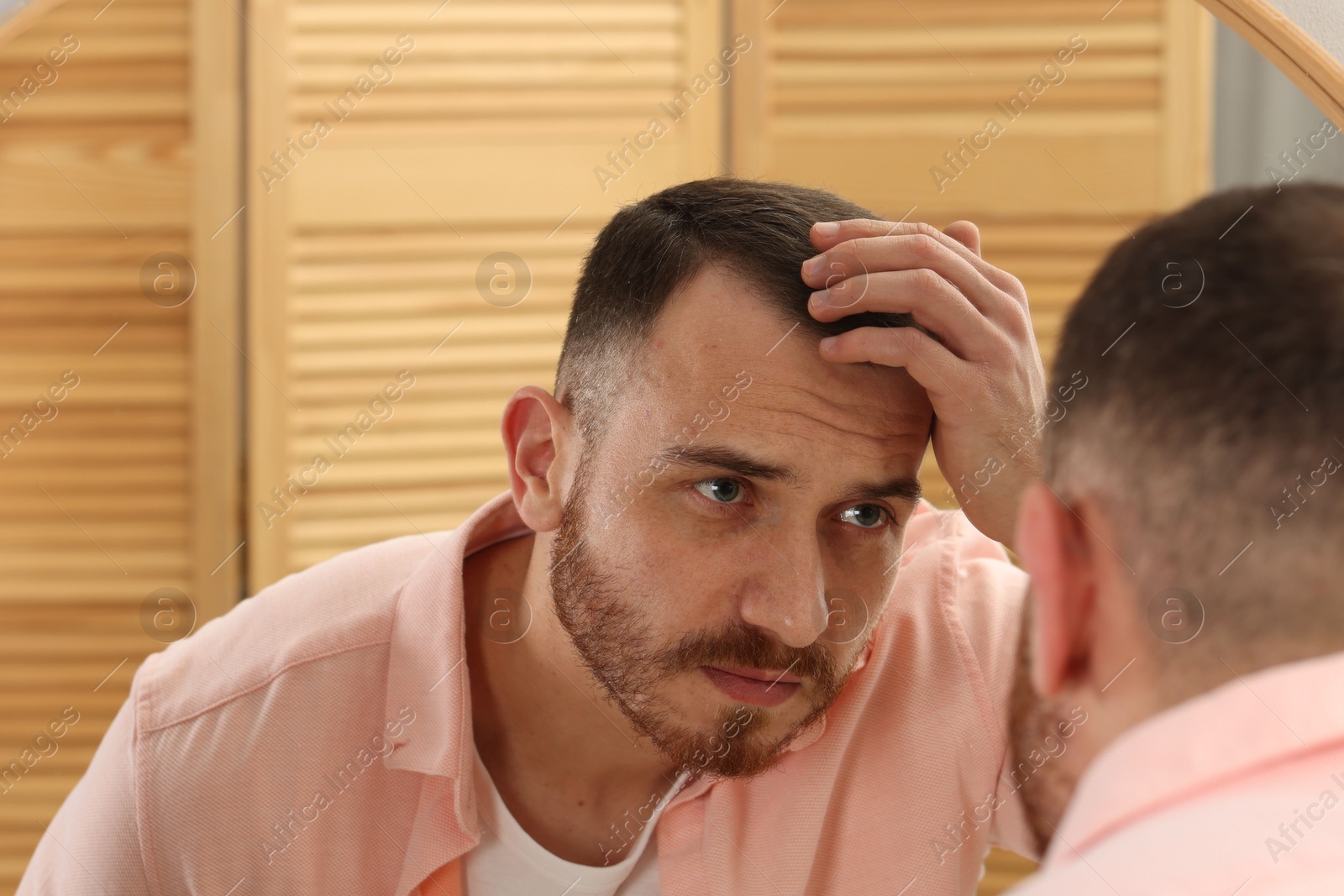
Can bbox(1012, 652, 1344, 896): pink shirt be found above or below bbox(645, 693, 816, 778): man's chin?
above

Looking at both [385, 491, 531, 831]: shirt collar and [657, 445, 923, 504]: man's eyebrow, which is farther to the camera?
[385, 491, 531, 831]: shirt collar

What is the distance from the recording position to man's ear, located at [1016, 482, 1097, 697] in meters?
0.49

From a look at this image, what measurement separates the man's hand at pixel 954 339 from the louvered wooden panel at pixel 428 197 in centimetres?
89

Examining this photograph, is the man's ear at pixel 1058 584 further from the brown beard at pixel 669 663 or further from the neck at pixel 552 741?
the neck at pixel 552 741

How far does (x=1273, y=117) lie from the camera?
208 centimetres

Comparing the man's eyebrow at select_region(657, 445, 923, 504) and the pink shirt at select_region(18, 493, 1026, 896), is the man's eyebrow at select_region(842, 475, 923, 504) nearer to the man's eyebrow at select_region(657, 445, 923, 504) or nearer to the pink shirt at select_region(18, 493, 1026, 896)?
the man's eyebrow at select_region(657, 445, 923, 504)

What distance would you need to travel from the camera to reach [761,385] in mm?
992


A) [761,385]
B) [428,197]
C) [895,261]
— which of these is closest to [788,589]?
[761,385]

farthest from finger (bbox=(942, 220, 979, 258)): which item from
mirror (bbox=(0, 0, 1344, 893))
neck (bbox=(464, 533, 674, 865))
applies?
mirror (bbox=(0, 0, 1344, 893))

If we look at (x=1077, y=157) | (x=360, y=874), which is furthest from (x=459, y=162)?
(x=360, y=874)

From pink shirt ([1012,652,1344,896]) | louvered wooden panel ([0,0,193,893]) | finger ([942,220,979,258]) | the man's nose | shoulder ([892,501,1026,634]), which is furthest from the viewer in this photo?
louvered wooden panel ([0,0,193,893])

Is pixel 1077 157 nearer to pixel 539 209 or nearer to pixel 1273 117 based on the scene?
pixel 1273 117

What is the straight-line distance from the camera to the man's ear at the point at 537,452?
3.78 ft

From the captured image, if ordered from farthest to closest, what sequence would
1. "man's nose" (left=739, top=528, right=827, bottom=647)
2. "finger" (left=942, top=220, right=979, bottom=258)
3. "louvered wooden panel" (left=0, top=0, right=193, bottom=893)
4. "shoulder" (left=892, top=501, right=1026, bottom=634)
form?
"louvered wooden panel" (left=0, top=0, right=193, bottom=893)
"shoulder" (left=892, top=501, right=1026, bottom=634)
"finger" (left=942, top=220, right=979, bottom=258)
"man's nose" (left=739, top=528, right=827, bottom=647)
